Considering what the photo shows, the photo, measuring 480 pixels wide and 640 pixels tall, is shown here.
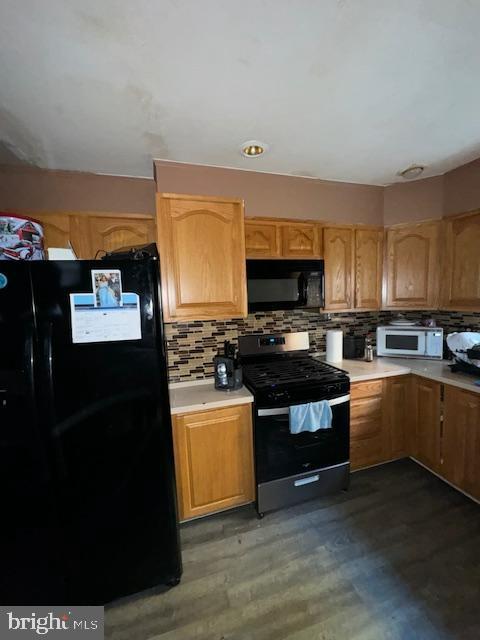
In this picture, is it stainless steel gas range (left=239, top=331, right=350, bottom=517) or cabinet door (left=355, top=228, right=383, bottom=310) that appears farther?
cabinet door (left=355, top=228, right=383, bottom=310)

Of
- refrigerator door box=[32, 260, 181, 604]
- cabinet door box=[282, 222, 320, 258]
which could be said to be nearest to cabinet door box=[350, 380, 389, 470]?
cabinet door box=[282, 222, 320, 258]

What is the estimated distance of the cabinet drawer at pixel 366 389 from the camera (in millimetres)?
2061

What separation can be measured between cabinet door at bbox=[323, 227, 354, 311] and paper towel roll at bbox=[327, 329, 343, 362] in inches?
9.6

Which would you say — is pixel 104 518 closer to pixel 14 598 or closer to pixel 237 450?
pixel 14 598

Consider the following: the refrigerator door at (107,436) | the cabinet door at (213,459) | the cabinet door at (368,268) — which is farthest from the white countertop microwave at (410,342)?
the refrigerator door at (107,436)

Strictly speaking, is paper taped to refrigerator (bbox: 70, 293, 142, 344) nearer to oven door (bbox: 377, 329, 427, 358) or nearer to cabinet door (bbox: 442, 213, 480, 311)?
oven door (bbox: 377, 329, 427, 358)

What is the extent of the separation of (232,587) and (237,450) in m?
0.66

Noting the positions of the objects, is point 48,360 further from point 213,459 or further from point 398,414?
point 398,414

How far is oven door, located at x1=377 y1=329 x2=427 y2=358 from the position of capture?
238 cm


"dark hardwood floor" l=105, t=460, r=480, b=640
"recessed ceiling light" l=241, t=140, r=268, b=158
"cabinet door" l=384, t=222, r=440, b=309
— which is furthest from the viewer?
"cabinet door" l=384, t=222, r=440, b=309

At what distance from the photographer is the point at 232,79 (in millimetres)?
1163

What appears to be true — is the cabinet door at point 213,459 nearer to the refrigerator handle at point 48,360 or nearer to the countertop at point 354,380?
the countertop at point 354,380

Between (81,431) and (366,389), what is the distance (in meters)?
1.93

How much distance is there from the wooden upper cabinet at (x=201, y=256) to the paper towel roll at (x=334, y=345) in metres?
0.96
